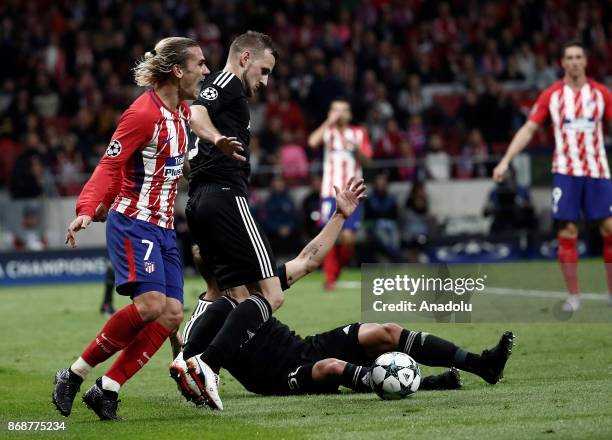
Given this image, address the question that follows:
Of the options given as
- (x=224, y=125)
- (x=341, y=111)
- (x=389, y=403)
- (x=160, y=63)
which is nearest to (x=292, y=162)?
(x=341, y=111)

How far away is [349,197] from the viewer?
25.8ft

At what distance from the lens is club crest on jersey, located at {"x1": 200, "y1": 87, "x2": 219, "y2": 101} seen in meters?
7.65

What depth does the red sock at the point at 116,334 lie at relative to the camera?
6820mm

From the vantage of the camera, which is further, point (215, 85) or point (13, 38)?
point (13, 38)

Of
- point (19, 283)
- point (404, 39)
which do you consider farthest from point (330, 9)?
point (19, 283)

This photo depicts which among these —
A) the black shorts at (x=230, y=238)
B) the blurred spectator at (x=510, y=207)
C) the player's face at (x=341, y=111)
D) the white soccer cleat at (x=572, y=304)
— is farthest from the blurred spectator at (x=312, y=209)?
the black shorts at (x=230, y=238)

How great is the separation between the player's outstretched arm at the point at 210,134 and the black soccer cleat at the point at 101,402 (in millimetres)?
1559

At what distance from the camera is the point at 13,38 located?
2417 cm

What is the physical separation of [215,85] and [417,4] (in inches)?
775

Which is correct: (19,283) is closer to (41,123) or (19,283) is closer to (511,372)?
(41,123)

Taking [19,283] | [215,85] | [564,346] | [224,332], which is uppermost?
[215,85]

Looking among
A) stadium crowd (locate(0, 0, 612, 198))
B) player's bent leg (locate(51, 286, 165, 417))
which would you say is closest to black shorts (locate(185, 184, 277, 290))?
player's bent leg (locate(51, 286, 165, 417))

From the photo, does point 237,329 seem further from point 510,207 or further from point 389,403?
point 510,207

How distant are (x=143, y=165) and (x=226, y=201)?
71cm
